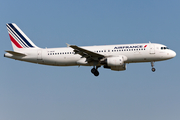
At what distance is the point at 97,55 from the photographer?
46.7 meters

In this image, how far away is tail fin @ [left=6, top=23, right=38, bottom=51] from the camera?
52.4 meters

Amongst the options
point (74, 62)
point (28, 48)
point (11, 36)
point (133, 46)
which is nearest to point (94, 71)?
point (74, 62)

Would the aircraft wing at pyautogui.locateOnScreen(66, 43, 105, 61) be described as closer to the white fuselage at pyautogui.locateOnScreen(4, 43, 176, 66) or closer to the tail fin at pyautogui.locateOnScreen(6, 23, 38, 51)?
the white fuselage at pyautogui.locateOnScreen(4, 43, 176, 66)

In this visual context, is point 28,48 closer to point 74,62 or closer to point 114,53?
point 74,62

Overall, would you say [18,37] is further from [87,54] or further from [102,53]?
[102,53]

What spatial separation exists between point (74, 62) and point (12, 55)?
1009cm

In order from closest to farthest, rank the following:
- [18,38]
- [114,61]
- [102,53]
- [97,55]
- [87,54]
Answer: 1. [114,61]
2. [97,55]
3. [87,54]
4. [102,53]
5. [18,38]

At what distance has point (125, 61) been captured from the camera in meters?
47.2

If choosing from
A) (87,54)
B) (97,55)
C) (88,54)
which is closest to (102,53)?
(97,55)

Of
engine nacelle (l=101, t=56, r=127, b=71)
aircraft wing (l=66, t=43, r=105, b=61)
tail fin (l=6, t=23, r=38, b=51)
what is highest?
tail fin (l=6, t=23, r=38, b=51)

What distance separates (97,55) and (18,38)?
50.1ft

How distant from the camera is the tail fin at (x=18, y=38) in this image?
2062 inches

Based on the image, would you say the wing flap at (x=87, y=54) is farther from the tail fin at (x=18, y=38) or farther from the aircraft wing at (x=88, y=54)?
the tail fin at (x=18, y=38)

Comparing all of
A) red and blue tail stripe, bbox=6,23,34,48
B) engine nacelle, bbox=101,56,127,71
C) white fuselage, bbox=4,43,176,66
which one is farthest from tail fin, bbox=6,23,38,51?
engine nacelle, bbox=101,56,127,71
